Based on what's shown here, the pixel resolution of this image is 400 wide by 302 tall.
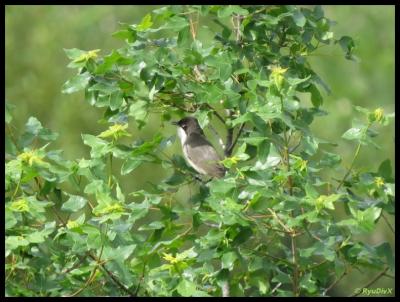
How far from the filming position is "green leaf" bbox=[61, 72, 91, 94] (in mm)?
5012

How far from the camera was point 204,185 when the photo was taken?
523cm

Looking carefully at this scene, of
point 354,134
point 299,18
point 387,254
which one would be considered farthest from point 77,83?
point 387,254

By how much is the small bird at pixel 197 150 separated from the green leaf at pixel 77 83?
1349 mm

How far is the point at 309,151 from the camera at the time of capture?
4656 mm

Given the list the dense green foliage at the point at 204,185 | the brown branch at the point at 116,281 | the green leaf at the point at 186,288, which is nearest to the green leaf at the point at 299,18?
the dense green foliage at the point at 204,185

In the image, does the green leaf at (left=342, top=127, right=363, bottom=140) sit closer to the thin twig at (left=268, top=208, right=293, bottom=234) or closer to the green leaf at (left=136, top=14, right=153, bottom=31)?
the thin twig at (left=268, top=208, right=293, bottom=234)

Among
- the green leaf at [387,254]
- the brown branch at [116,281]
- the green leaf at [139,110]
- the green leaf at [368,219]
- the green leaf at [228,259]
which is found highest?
the green leaf at [368,219]

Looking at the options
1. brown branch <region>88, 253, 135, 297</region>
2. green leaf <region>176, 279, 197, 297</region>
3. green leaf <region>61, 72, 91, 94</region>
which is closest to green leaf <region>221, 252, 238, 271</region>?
green leaf <region>176, 279, 197, 297</region>

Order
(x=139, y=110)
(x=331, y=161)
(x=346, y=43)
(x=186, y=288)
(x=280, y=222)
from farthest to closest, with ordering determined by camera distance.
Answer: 1. (x=346, y=43)
2. (x=139, y=110)
3. (x=331, y=161)
4. (x=280, y=222)
5. (x=186, y=288)

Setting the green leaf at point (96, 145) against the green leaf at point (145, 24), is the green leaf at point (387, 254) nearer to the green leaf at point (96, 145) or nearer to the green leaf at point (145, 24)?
the green leaf at point (96, 145)

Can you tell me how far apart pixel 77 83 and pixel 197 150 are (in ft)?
7.39

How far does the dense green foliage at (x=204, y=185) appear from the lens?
14.7 feet

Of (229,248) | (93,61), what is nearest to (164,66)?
(93,61)

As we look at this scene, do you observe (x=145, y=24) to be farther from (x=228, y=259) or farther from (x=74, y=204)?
(x=228, y=259)
